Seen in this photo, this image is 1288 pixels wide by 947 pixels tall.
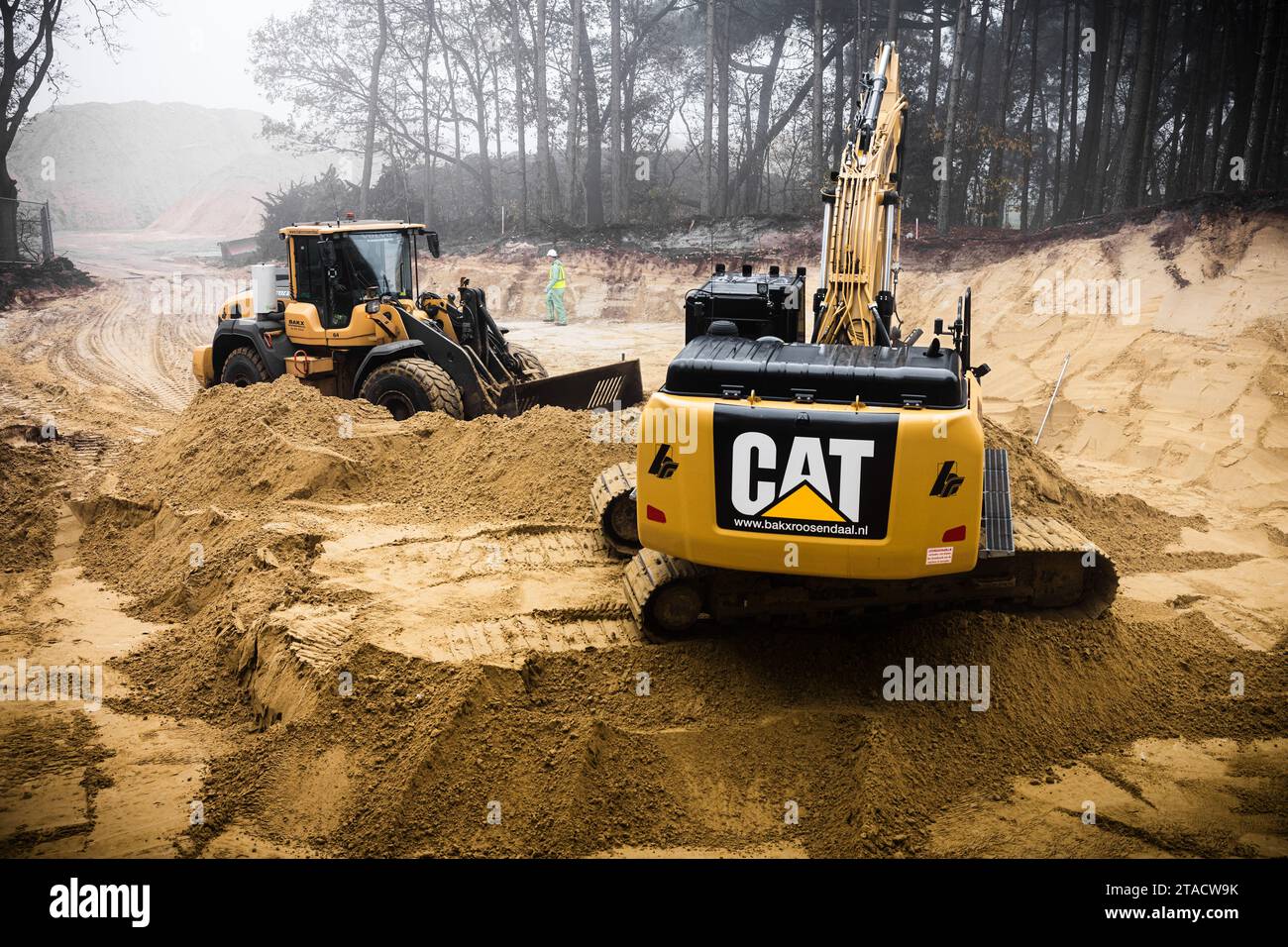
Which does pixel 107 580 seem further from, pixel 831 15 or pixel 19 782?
pixel 831 15

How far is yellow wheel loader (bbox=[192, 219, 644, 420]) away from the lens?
10203 millimetres

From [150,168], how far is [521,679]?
63.2m

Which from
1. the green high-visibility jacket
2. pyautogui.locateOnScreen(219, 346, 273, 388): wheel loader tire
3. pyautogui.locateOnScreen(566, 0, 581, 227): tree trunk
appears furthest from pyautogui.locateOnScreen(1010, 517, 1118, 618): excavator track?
pyautogui.locateOnScreen(566, 0, 581, 227): tree trunk

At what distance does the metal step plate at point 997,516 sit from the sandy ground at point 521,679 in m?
0.59

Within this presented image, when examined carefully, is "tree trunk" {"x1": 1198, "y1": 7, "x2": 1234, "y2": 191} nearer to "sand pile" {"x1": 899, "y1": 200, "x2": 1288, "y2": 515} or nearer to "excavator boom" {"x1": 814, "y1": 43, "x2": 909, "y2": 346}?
"sand pile" {"x1": 899, "y1": 200, "x2": 1288, "y2": 515}

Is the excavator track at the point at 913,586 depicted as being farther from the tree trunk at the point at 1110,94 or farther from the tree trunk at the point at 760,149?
the tree trunk at the point at 760,149

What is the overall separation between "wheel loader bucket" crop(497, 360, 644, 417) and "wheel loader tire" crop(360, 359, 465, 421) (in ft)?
2.02

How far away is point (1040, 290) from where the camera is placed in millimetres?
15391

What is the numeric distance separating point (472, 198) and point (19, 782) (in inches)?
1336

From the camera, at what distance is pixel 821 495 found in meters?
4.53

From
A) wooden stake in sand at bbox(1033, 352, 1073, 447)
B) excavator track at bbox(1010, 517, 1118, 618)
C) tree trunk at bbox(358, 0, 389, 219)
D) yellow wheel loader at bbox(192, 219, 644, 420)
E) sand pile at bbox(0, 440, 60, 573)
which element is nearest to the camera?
excavator track at bbox(1010, 517, 1118, 618)

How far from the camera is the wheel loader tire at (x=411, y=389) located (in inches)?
380

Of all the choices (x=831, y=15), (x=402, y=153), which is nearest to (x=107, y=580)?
(x=831, y=15)
